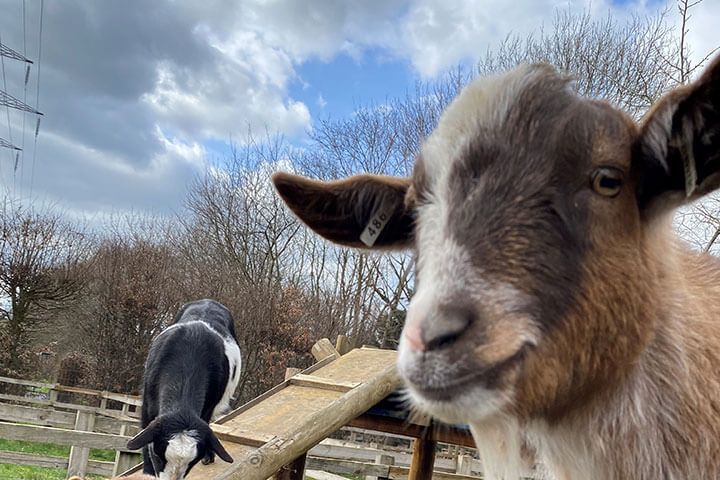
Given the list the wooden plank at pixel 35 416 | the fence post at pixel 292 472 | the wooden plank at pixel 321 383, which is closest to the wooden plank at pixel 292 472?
the fence post at pixel 292 472

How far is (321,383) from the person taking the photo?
549cm

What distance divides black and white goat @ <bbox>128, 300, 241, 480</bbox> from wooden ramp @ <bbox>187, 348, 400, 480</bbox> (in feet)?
3.29

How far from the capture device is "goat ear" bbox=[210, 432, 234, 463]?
4929 millimetres

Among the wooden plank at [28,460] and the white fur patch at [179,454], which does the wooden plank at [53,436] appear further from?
the white fur patch at [179,454]

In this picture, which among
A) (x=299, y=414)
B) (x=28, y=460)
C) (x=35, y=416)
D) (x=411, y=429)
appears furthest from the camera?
(x=35, y=416)

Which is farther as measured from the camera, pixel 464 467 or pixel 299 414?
pixel 464 467

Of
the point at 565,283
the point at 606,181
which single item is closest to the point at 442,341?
the point at 565,283

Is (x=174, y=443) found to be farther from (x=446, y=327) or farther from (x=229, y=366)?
(x=446, y=327)

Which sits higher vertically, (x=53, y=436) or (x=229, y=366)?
(x=229, y=366)

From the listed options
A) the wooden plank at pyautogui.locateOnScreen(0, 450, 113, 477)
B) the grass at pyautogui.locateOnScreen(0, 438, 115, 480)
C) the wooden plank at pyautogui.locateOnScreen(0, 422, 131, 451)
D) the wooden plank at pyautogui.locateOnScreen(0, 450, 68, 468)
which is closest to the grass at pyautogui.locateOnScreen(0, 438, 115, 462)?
the grass at pyautogui.locateOnScreen(0, 438, 115, 480)

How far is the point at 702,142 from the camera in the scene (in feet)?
5.95

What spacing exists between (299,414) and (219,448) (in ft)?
2.71

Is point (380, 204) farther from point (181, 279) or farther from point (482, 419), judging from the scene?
point (181, 279)

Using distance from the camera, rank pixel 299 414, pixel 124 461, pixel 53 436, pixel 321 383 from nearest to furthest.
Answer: pixel 299 414 < pixel 321 383 < pixel 124 461 < pixel 53 436
